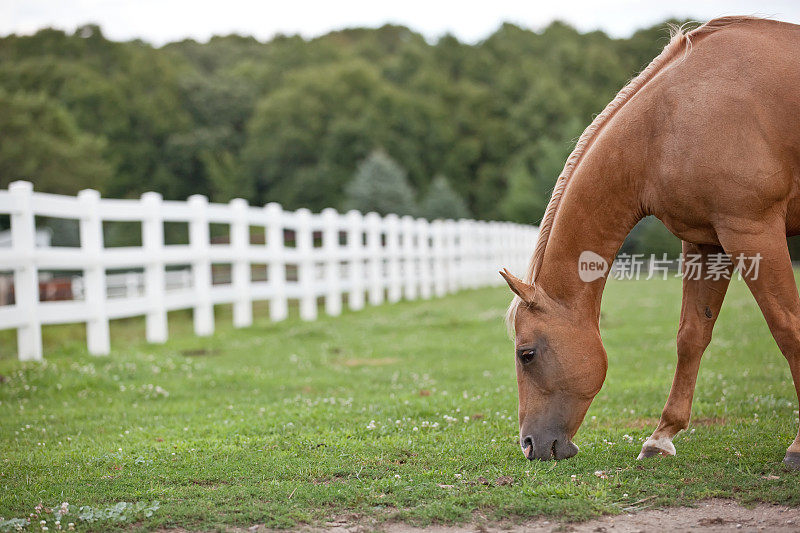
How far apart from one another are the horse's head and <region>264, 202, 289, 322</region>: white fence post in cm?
951

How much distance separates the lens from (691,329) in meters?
4.51

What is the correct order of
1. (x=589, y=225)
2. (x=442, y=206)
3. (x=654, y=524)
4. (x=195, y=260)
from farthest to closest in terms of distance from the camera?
1. (x=442, y=206)
2. (x=195, y=260)
3. (x=589, y=225)
4. (x=654, y=524)

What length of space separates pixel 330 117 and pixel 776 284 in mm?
63662

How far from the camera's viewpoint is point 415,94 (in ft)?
232

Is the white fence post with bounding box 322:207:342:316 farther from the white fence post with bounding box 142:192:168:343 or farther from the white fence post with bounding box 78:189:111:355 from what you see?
the white fence post with bounding box 78:189:111:355

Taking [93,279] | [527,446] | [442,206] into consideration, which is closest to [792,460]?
[527,446]

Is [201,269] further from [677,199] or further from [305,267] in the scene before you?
[677,199]

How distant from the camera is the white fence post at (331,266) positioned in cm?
1525

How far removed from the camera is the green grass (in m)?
3.59

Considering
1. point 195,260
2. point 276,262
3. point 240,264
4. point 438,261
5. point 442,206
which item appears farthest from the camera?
point 442,206

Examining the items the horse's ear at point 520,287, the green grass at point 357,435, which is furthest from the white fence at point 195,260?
the horse's ear at point 520,287

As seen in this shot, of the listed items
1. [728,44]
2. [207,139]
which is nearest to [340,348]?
[728,44]

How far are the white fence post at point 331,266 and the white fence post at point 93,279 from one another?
6.51m

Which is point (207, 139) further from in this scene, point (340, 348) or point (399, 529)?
point (399, 529)
